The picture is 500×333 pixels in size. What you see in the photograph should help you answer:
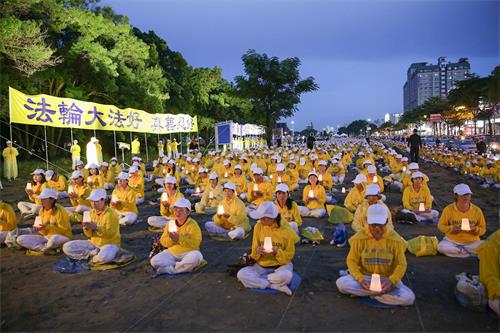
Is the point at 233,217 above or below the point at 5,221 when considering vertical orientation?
below

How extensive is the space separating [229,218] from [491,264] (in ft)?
15.3

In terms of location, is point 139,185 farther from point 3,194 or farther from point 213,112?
point 213,112

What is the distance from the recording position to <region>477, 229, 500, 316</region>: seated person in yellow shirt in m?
4.08

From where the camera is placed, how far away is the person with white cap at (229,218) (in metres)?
7.76

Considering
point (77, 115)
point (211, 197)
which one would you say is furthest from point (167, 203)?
point (77, 115)

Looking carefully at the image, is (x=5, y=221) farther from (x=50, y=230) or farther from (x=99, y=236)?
(x=99, y=236)

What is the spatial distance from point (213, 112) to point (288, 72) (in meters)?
12.3

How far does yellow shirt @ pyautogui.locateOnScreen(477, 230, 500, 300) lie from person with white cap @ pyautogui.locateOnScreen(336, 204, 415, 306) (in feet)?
2.51

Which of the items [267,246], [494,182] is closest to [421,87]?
[494,182]

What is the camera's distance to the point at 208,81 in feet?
113

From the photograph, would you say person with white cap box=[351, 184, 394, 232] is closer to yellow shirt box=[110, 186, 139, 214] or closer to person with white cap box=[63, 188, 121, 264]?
person with white cap box=[63, 188, 121, 264]

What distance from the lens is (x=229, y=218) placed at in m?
7.81

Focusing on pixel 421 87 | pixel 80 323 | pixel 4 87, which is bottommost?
pixel 80 323

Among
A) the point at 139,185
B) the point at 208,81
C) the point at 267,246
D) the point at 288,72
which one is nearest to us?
the point at 267,246
